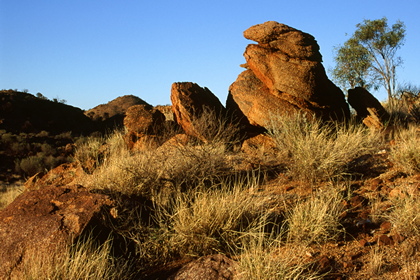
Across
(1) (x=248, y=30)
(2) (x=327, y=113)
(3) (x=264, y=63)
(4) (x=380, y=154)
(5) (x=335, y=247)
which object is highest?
(1) (x=248, y=30)

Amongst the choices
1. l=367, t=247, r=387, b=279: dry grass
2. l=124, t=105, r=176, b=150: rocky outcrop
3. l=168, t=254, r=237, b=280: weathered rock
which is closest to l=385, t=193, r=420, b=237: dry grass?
l=367, t=247, r=387, b=279: dry grass

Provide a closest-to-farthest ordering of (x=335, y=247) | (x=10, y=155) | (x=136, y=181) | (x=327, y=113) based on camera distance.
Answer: (x=335, y=247) → (x=136, y=181) → (x=327, y=113) → (x=10, y=155)

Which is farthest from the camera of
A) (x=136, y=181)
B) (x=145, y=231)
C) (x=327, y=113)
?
(x=327, y=113)

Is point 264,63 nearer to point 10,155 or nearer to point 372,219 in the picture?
point 372,219

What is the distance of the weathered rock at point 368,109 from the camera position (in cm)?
1118

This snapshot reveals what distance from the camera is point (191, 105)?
1100 centimetres

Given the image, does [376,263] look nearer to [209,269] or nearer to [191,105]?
[209,269]

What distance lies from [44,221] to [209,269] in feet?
6.89

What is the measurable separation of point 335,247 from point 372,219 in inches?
36.1

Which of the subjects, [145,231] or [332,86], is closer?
[145,231]

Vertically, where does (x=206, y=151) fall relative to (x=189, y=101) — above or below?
below

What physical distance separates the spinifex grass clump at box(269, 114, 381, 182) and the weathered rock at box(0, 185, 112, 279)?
340 centimetres

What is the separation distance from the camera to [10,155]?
1967 cm

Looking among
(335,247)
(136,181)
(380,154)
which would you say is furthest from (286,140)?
(335,247)
